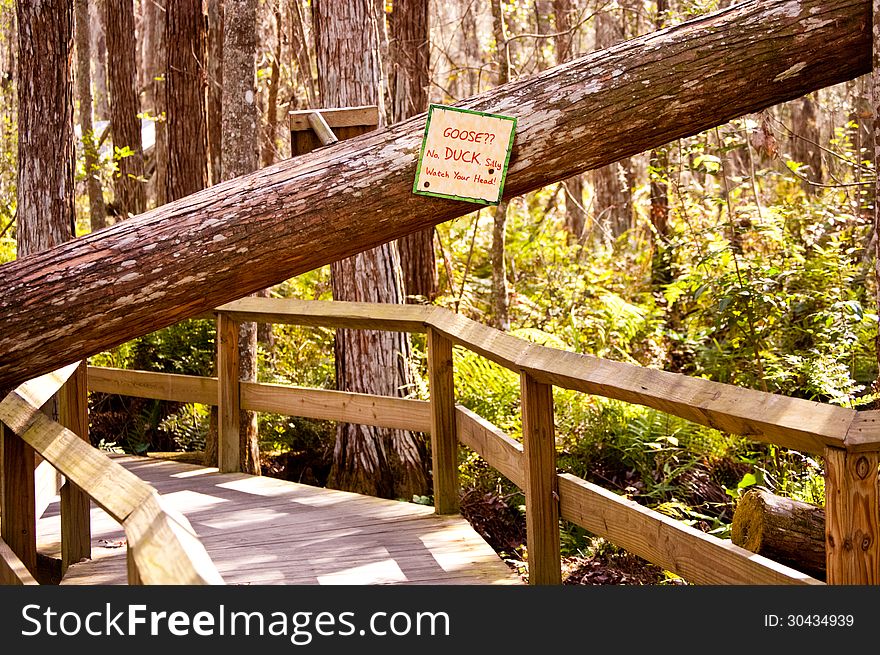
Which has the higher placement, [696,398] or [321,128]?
[321,128]

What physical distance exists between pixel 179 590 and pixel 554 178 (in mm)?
2933

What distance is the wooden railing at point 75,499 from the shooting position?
2.19m

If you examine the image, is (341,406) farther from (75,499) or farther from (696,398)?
(696,398)

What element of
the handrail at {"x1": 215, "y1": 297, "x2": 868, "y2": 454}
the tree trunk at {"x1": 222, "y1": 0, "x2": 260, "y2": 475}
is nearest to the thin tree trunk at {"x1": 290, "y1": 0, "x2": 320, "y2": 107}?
the tree trunk at {"x1": 222, "y1": 0, "x2": 260, "y2": 475}

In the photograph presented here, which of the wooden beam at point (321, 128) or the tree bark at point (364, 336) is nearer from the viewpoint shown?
the wooden beam at point (321, 128)

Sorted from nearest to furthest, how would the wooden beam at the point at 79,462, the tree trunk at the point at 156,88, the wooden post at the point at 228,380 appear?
the wooden beam at the point at 79,462 < the wooden post at the point at 228,380 < the tree trunk at the point at 156,88

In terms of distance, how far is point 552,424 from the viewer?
4.12 meters

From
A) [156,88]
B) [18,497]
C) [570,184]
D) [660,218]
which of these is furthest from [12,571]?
[156,88]

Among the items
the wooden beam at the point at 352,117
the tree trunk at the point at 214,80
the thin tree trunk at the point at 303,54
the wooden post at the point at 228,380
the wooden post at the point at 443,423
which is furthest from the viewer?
the tree trunk at the point at 214,80

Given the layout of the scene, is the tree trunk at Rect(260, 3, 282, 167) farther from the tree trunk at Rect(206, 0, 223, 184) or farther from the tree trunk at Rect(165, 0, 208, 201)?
the tree trunk at Rect(165, 0, 208, 201)

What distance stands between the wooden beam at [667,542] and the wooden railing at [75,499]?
1496mm

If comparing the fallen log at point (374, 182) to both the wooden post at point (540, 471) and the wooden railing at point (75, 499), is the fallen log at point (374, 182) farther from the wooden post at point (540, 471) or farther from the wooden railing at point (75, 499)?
the wooden post at point (540, 471)

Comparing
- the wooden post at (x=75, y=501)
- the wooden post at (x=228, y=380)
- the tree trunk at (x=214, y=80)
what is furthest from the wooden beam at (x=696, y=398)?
the tree trunk at (x=214, y=80)

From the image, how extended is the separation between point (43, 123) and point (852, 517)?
6.74 m
